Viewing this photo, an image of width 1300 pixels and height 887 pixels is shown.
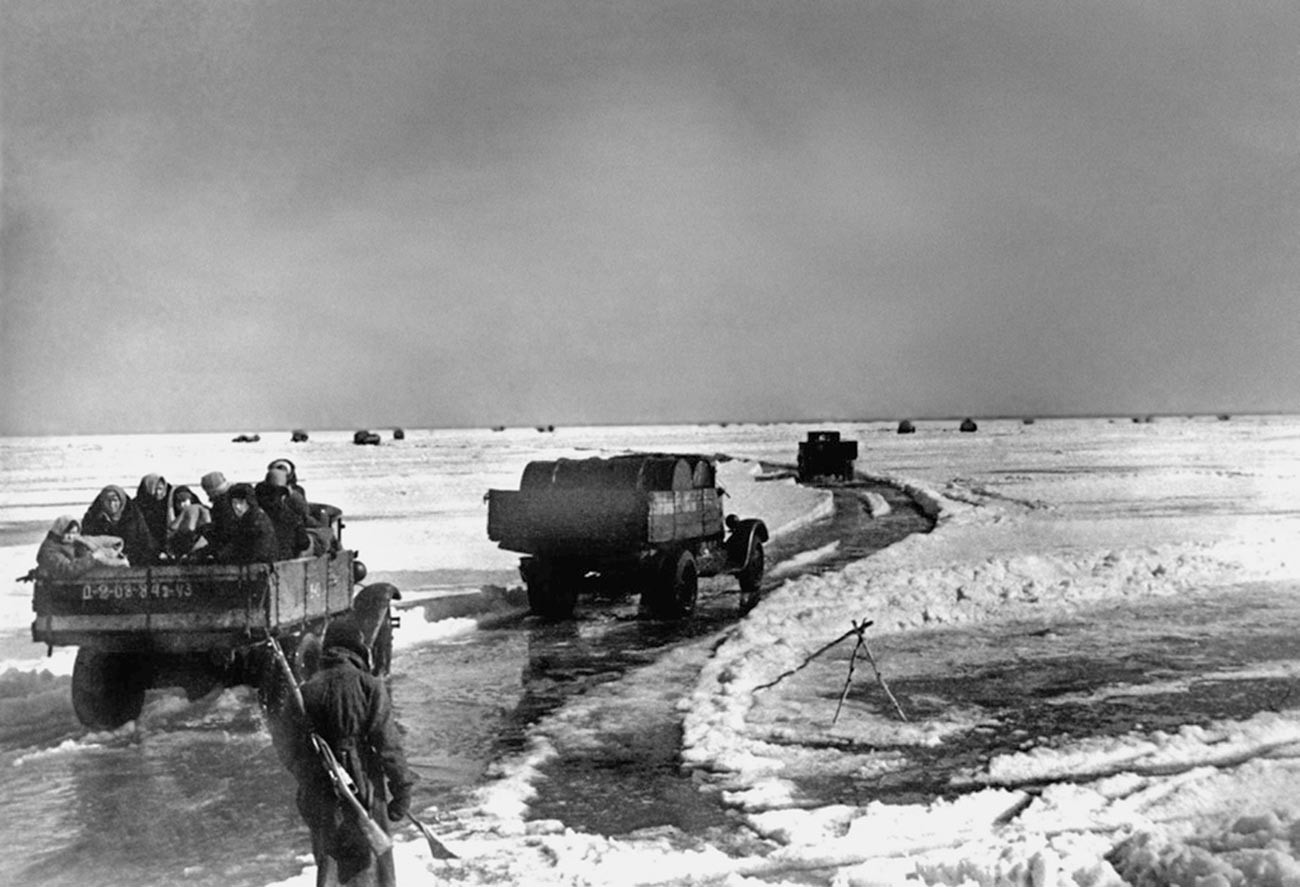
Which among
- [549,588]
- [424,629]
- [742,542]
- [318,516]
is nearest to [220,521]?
[318,516]

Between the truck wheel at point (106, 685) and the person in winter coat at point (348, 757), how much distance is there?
4.49 meters

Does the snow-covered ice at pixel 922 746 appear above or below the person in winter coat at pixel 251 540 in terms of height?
below

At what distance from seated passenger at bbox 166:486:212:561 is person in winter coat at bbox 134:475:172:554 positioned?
0.20 ft

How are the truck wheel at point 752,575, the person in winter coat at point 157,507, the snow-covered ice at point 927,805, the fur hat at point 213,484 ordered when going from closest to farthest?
the snow-covered ice at point 927,805
the fur hat at point 213,484
the person in winter coat at point 157,507
the truck wheel at point 752,575

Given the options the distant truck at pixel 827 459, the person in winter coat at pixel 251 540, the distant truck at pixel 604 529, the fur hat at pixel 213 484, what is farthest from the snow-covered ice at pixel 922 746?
the distant truck at pixel 827 459

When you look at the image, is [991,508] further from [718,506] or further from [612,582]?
[612,582]

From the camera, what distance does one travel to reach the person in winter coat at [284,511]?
9.99 m

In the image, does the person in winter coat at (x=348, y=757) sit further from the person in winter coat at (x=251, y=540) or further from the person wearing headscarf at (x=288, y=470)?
the person wearing headscarf at (x=288, y=470)

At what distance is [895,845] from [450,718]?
4328 millimetres

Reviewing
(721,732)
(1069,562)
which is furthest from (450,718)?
(1069,562)

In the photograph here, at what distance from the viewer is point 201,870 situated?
6.12 metres

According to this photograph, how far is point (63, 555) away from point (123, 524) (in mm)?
1192

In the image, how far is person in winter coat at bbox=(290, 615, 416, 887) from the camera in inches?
197

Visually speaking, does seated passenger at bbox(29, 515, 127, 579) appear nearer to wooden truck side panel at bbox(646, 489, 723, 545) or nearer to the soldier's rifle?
the soldier's rifle
